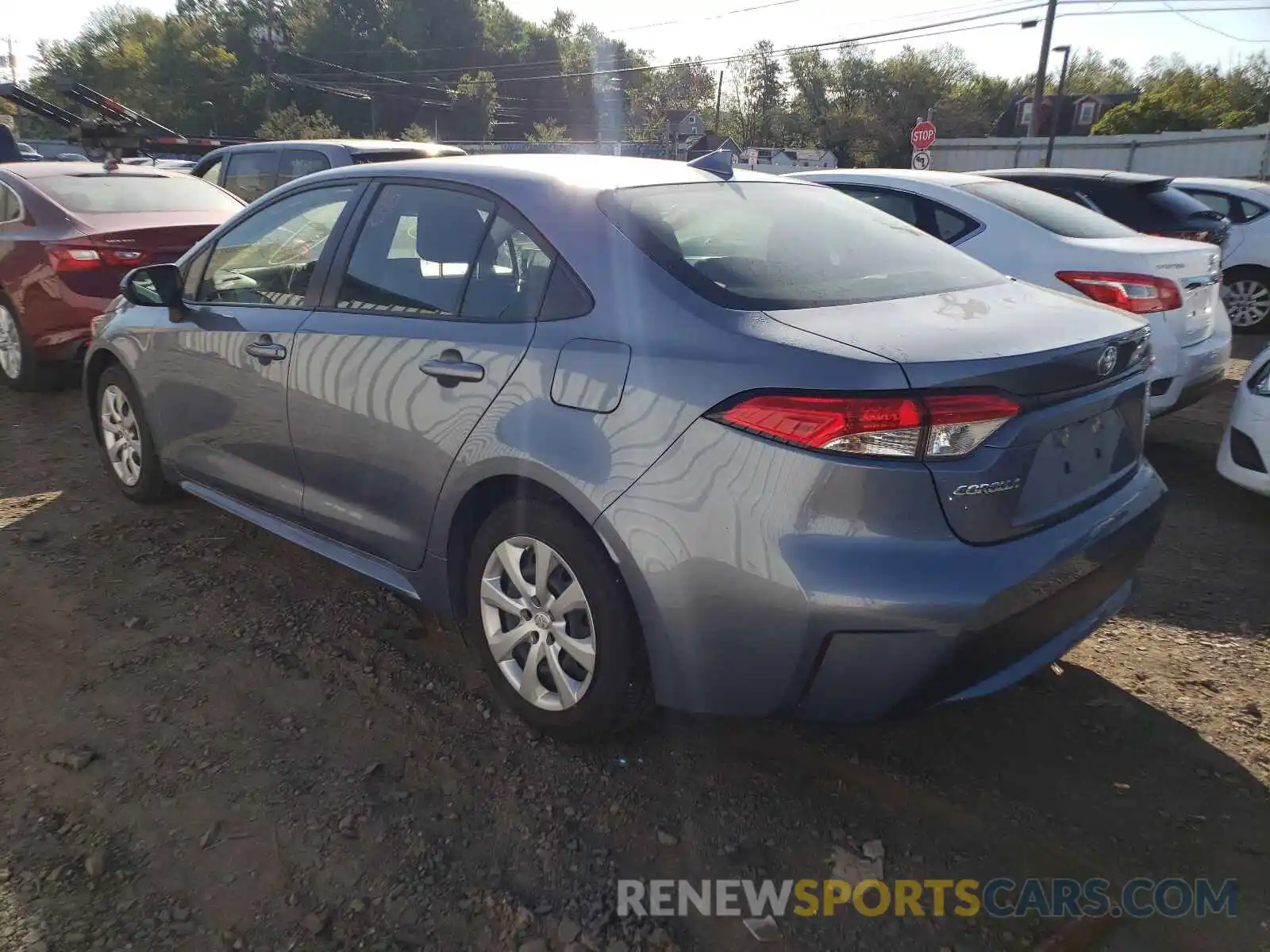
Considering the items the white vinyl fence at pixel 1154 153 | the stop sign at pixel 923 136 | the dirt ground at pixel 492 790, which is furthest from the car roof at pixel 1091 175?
the white vinyl fence at pixel 1154 153

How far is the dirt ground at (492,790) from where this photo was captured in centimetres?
Result: 214

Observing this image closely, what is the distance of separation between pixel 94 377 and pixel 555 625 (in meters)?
3.31

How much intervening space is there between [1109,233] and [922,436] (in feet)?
14.1

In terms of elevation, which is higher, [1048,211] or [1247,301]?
[1048,211]

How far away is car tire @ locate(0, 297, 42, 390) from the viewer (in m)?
6.27

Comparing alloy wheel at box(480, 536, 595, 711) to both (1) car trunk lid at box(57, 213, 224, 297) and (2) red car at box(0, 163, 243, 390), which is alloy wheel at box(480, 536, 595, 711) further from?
(2) red car at box(0, 163, 243, 390)

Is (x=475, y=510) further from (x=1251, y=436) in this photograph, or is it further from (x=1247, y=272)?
(x=1247, y=272)

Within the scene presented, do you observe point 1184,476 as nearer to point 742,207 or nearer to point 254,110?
point 742,207

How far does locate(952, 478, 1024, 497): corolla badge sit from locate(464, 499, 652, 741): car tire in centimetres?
85

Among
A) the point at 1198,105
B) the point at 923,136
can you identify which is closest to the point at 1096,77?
the point at 1198,105

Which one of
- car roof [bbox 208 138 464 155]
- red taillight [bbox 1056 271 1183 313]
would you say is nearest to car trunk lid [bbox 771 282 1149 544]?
red taillight [bbox 1056 271 1183 313]

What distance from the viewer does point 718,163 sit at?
3242 millimetres

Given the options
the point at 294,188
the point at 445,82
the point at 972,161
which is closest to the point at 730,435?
the point at 294,188

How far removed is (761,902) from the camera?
2207 mm
